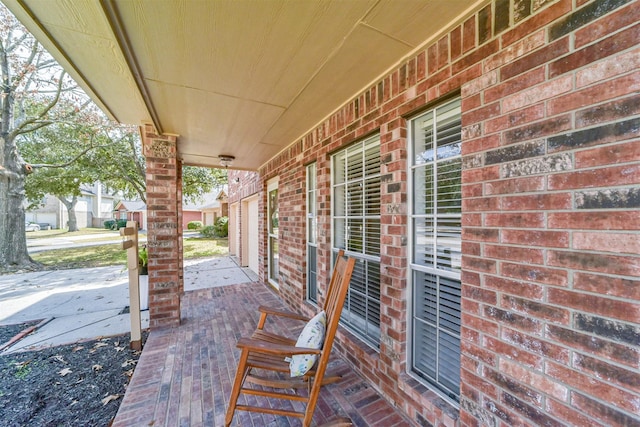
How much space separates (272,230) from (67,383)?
3.53 metres

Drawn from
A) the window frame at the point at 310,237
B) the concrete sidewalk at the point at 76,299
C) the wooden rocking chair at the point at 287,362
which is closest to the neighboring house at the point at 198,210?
the concrete sidewalk at the point at 76,299

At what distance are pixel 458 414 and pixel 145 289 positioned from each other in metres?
4.45

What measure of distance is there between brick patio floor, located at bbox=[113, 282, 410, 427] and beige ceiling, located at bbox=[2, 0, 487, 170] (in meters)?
2.57

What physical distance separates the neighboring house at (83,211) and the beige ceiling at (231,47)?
32610 mm

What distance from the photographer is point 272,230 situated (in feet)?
17.9

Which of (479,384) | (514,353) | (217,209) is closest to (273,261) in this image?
(479,384)

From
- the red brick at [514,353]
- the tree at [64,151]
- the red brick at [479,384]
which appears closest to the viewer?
the red brick at [514,353]

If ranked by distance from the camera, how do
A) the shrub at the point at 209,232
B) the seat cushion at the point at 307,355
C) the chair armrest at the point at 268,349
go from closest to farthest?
the chair armrest at the point at 268,349, the seat cushion at the point at 307,355, the shrub at the point at 209,232

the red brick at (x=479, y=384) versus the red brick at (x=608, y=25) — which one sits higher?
the red brick at (x=608, y=25)

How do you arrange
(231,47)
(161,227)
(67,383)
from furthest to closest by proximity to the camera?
1. (161,227)
2. (67,383)
3. (231,47)

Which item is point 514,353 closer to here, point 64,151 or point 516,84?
point 516,84

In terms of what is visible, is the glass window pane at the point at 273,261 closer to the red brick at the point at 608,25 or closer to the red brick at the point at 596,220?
the red brick at the point at 596,220

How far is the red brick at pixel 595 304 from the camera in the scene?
924mm

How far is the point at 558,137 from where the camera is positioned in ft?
3.66
